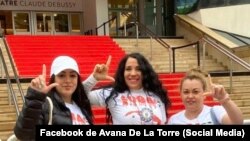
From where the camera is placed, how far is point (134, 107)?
303 cm

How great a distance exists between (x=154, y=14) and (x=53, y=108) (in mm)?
21537

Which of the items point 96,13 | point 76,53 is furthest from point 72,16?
point 76,53

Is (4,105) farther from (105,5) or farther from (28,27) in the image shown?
(28,27)

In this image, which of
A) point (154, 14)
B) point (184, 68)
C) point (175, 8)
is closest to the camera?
point (184, 68)

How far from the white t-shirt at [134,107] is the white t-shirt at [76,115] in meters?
0.32

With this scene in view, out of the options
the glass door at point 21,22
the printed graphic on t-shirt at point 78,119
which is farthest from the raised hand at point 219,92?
the glass door at point 21,22

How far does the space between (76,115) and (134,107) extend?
0.47 meters

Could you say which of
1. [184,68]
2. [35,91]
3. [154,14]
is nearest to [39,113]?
[35,91]

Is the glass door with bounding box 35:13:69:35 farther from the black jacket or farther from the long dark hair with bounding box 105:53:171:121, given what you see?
the black jacket

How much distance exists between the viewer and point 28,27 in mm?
22453

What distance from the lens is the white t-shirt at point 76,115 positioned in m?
2.70

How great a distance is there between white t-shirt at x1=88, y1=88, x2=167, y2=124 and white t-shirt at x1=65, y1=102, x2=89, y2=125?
319mm

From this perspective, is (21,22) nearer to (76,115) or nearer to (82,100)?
(82,100)

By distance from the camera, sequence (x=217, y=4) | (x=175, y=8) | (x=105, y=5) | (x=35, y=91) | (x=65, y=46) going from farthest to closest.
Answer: (x=175, y=8) → (x=105, y=5) → (x=217, y=4) → (x=65, y=46) → (x=35, y=91)
